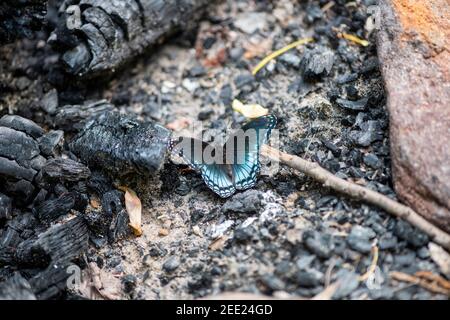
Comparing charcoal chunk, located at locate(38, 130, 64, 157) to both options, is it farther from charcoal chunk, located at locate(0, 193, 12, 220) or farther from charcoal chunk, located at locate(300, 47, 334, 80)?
charcoal chunk, located at locate(300, 47, 334, 80)

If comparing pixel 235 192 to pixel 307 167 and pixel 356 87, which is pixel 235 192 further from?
pixel 356 87

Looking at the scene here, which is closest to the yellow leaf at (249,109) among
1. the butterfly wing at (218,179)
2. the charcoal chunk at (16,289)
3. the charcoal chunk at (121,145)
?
the butterfly wing at (218,179)

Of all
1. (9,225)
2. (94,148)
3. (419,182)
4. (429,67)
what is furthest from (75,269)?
(429,67)

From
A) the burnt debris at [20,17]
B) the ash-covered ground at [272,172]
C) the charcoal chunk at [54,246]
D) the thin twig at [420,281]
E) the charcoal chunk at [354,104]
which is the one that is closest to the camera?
the thin twig at [420,281]

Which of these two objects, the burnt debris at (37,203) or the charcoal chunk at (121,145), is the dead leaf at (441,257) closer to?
the charcoal chunk at (121,145)

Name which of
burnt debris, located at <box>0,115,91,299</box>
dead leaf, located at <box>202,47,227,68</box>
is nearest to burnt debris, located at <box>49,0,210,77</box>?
dead leaf, located at <box>202,47,227,68</box>

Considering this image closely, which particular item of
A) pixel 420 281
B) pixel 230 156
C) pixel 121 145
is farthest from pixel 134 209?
pixel 420 281
